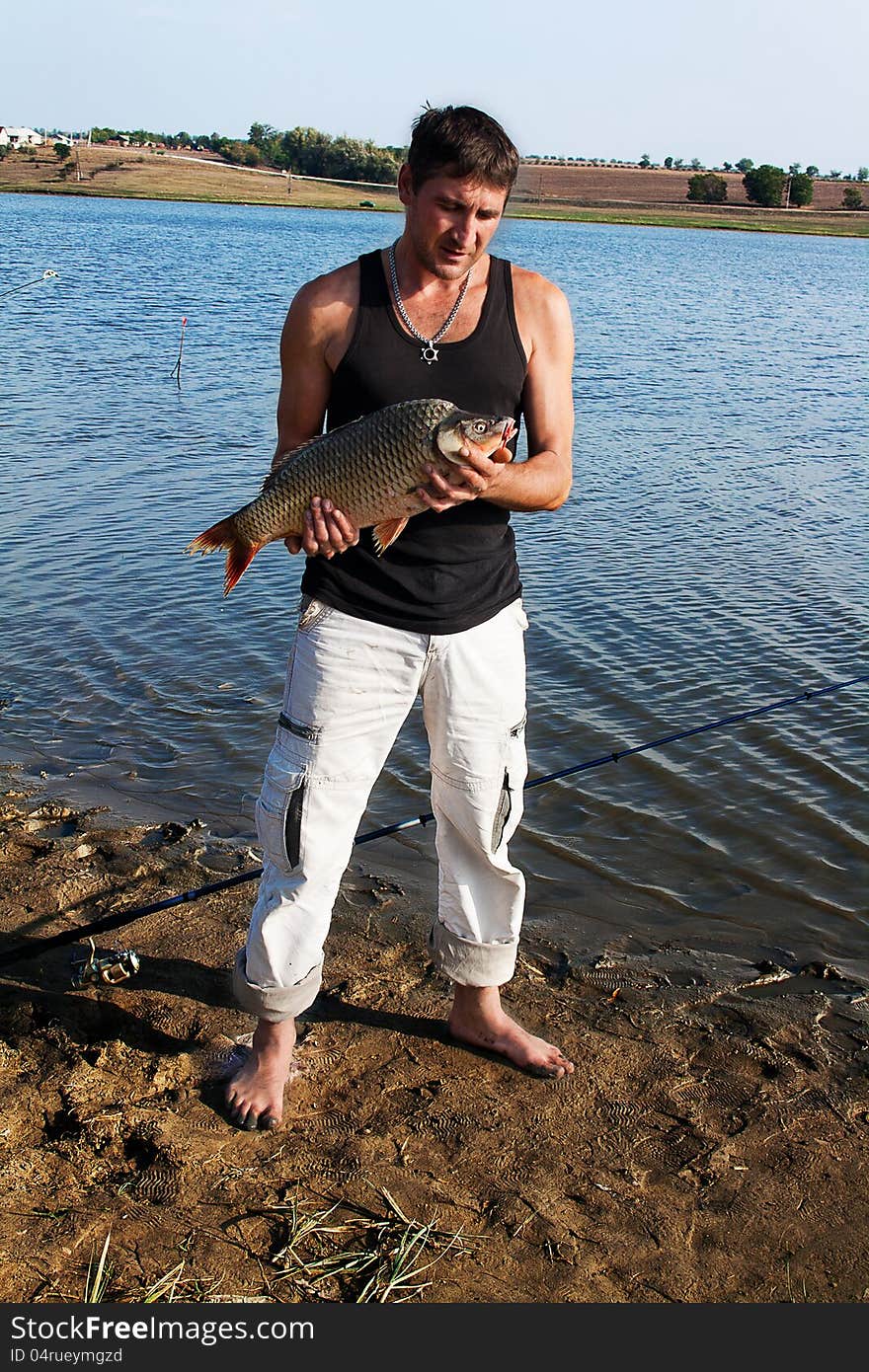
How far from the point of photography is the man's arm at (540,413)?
10.8 feet

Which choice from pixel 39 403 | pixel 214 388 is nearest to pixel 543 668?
pixel 39 403

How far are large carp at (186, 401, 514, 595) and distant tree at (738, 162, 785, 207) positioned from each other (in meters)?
116

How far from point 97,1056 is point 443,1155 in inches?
46.3

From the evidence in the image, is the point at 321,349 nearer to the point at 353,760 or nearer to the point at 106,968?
the point at 353,760

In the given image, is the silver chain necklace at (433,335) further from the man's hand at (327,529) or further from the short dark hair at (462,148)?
the man's hand at (327,529)

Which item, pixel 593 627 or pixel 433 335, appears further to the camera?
pixel 593 627

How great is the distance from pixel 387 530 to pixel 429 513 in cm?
22

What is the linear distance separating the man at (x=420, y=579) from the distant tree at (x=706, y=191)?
112 meters

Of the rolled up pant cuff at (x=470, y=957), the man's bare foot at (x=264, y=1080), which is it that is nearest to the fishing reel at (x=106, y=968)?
the man's bare foot at (x=264, y=1080)

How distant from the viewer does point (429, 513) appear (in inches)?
137

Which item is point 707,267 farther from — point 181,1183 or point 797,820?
point 181,1183

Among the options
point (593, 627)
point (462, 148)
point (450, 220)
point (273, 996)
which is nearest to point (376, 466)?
point (450, 220)

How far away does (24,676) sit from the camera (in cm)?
803

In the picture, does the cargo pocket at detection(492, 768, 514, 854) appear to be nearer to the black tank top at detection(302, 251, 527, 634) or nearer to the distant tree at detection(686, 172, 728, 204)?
the black tank top at detection(302, 251, 527, 634)
